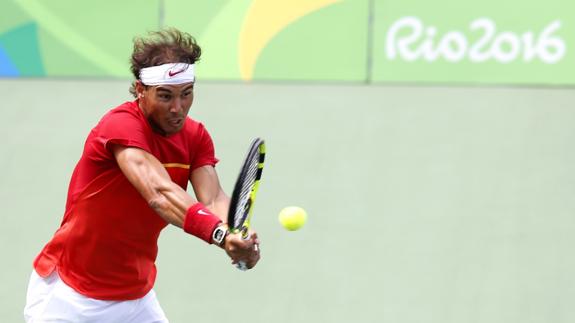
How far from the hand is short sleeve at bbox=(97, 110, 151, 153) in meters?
0.48

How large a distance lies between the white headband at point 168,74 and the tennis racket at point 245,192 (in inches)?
13.8

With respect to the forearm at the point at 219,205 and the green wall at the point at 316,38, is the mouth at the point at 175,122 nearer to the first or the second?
the forearm at the point at 219,205

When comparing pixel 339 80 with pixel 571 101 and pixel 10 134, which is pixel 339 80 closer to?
pixel 571 101

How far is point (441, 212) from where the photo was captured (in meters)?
5.25

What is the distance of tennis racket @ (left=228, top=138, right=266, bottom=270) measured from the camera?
2.75m

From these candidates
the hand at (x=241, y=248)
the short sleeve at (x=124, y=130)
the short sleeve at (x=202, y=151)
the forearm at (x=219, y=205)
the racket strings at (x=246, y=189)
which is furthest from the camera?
the short sleeve at (x=202, y=151)

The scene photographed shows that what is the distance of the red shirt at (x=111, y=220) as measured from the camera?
326 cm

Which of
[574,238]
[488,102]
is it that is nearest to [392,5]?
[488,102]

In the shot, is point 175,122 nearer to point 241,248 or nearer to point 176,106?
point 176,106

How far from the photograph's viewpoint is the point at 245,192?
2951 mm

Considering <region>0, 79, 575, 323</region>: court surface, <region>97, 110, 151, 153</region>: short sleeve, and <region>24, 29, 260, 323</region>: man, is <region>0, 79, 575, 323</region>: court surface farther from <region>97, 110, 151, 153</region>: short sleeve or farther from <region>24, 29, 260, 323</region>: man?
<region>97, 110, 151, 153</region>: short sleeve

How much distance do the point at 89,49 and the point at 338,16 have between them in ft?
4.53

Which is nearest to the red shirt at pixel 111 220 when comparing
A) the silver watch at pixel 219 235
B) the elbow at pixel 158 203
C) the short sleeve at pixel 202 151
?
the short sleeve at pixel 202 151

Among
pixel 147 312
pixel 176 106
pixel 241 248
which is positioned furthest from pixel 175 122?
pixel 147 312
